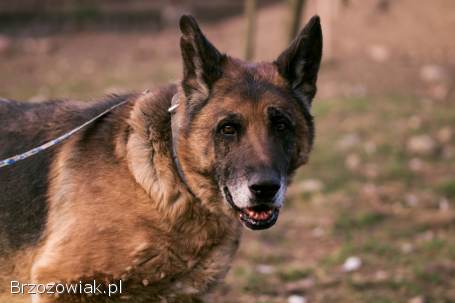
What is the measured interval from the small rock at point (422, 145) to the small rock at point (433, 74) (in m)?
3.64

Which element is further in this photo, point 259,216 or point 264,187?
point 259,216

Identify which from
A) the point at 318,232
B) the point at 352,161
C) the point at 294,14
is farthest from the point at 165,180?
the point at 294,14

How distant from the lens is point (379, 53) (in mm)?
13680

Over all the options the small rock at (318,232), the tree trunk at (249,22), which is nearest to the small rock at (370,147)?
the small rock at (318,232)

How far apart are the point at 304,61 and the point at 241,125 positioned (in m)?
0.64

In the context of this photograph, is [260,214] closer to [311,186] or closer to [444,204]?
[311,186]

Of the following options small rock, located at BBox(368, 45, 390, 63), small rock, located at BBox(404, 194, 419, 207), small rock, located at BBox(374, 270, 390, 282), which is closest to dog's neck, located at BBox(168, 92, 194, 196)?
small rock, located at BBox(374, 270, 390, 282)

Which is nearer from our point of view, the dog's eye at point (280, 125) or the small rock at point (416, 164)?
the dog's eye at point (280, 125)

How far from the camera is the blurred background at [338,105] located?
19.6 feet

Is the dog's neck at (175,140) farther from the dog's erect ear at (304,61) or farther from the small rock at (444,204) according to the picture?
the small rock at (444,204)

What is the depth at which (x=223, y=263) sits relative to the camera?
12.9 ft

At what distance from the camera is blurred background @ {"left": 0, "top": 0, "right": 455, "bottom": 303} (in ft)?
19.6

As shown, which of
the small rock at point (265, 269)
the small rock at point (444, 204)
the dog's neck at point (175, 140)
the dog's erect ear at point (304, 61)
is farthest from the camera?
the small rock at point (444, 204)

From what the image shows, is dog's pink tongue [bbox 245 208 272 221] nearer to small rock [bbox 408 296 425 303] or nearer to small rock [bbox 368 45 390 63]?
small rock [bbox 408 296 425 303]
